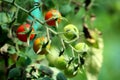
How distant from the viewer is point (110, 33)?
9.25ft

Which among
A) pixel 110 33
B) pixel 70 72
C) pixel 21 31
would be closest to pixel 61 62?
pixel 70 72

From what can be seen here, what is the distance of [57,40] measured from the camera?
1687 mm

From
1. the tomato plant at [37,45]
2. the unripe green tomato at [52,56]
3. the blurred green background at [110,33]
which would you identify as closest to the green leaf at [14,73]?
the tomato plant at [37,45]

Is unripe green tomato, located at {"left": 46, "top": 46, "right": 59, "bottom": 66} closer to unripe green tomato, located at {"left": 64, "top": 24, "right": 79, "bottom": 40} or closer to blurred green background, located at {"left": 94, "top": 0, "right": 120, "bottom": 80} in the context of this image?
unripe green tomato, located at {"left": 64, "top": 24, "right": 79, "bottom": 40}

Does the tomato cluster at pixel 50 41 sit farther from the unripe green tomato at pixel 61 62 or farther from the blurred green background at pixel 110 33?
the blurred green background at pixel 110 33

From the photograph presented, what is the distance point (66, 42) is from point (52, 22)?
2.9 inches

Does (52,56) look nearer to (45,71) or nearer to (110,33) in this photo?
(45,71)

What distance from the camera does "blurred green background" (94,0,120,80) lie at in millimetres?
2748

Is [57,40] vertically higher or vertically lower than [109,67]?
higher

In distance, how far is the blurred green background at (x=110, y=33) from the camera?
108 inches

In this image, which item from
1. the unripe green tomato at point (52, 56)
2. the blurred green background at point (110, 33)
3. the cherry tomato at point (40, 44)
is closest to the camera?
the cherry tomato at point (40, 44)

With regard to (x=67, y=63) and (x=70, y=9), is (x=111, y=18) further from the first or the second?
(x=67, y=63)

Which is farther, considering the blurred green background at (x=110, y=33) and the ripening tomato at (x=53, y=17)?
the blurred green background at (x=110, y=33)

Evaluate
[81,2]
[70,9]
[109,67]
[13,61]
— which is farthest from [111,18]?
[13,61]
